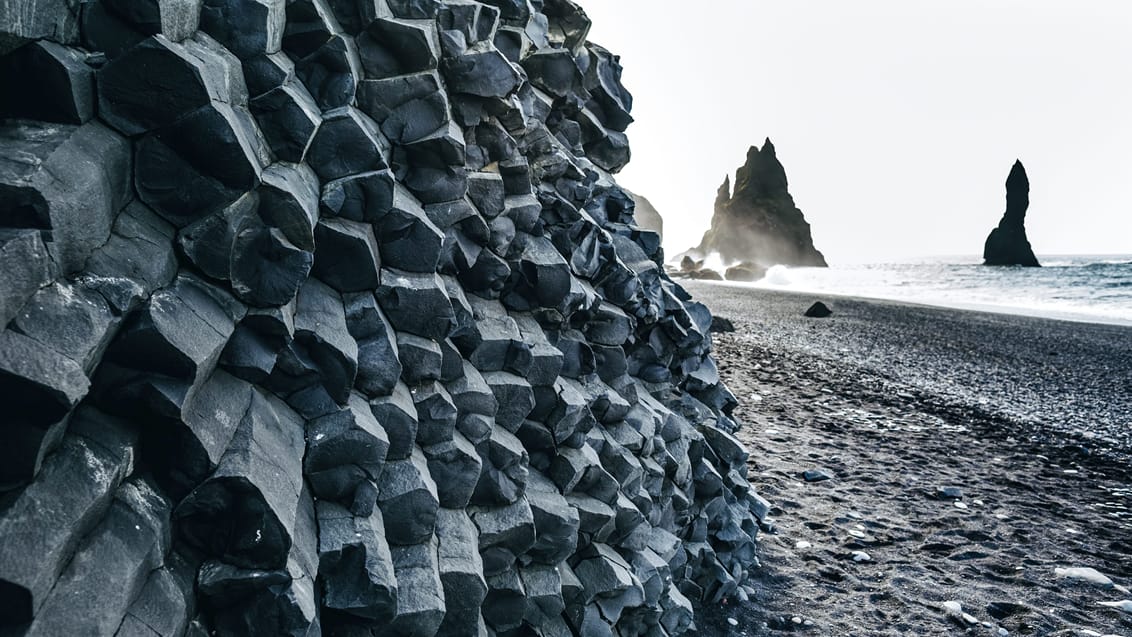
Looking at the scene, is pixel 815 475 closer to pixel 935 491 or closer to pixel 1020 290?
pixel 935 491

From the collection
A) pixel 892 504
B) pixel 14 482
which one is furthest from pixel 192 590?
pixel 892 504

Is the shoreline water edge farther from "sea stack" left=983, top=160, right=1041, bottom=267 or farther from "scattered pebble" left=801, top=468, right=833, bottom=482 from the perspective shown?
"scattered pebble" left=801, top=468, right=833, bottom=482

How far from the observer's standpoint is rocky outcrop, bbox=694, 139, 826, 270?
110 m

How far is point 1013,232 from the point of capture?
258ft

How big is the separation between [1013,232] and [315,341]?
95105 mm

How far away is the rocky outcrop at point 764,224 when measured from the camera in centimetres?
11012

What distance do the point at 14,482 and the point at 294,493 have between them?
3.71 feet

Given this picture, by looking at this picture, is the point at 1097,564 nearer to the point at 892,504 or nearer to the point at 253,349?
the point at 892,504

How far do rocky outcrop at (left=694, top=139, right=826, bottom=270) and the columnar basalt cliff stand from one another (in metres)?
108

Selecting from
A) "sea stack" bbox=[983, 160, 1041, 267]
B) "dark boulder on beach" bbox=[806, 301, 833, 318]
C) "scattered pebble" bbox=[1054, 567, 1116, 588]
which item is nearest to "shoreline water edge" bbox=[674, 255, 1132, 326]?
"sea stack" bbox=[983, 160, 1041, 267]

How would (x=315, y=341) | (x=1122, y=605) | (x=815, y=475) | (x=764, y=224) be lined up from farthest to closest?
(x=764, y=224)
(x=815, y=475)
(x=1122, y=605)
(x=315, y=341)

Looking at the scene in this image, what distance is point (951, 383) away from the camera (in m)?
15.8

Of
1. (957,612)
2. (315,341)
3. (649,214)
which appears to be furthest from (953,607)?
(649,214)

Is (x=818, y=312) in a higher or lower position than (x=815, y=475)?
higher
